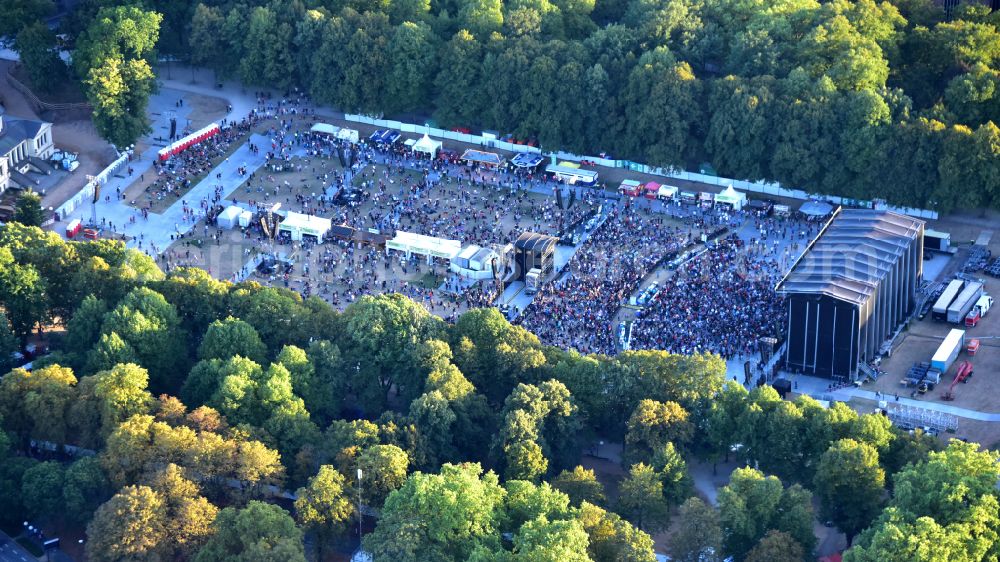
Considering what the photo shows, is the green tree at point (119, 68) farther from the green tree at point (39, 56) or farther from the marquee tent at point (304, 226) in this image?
the marquee tent at point (304, 226)

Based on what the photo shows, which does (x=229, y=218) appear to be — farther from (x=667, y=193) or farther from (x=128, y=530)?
(x=128, y=530)

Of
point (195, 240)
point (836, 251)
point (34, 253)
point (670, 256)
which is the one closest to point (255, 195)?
point (195, 240)

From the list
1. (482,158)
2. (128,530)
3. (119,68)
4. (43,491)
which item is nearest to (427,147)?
(482,158)

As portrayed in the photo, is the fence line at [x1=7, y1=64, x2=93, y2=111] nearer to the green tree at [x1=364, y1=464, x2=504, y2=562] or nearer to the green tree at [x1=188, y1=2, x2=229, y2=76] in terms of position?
the green tree at [x1=188, y1=2, x2=229, y2=76]

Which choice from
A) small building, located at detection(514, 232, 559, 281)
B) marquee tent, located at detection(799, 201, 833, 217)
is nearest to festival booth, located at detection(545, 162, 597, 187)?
small building, located at detection(514, 232, 559, 281)

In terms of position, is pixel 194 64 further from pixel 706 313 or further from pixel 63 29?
pixel 706 313
